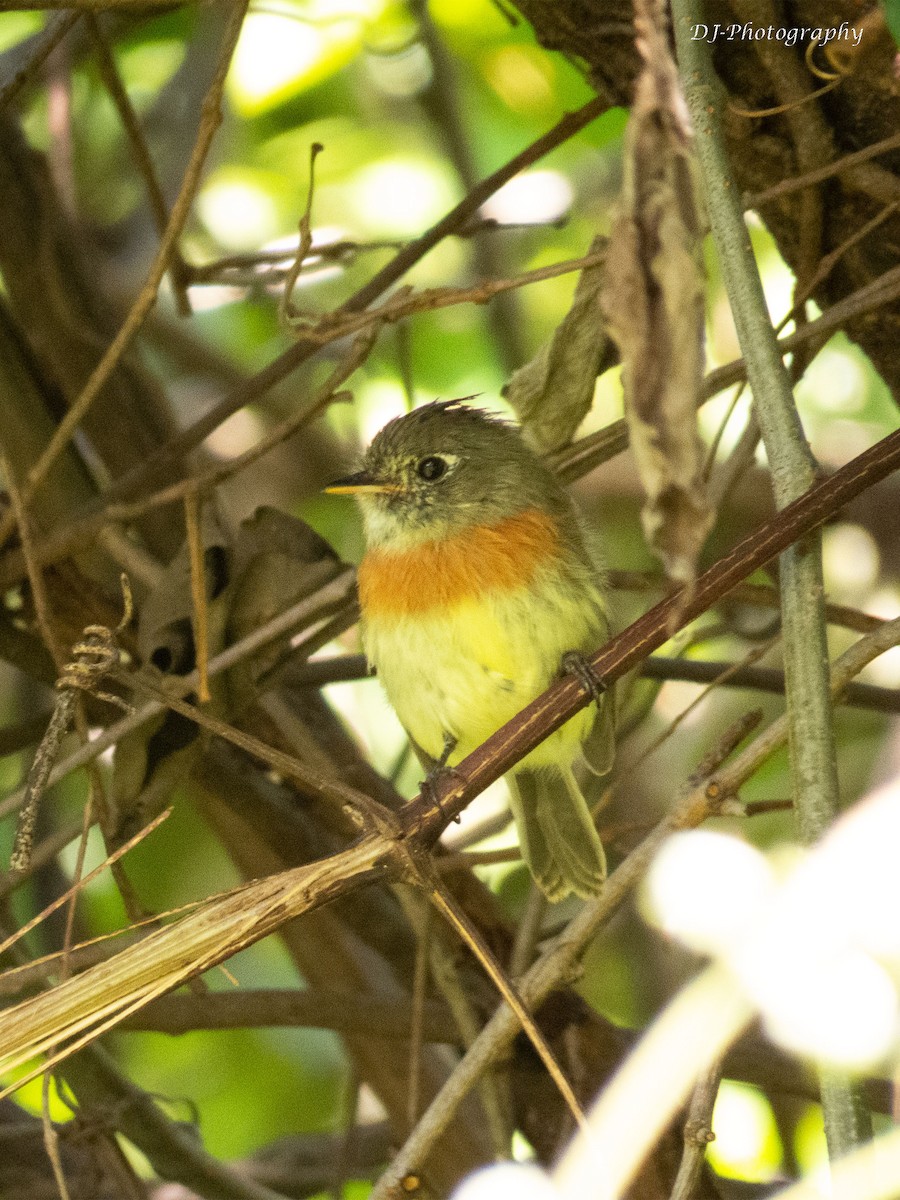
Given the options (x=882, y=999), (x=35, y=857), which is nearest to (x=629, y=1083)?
(x=882, y=999)

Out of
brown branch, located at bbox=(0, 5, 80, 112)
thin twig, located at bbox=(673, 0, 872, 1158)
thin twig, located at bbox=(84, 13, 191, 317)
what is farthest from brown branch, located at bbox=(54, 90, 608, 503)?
thin twig, located at bbox=(673, 0, 872, 1158)

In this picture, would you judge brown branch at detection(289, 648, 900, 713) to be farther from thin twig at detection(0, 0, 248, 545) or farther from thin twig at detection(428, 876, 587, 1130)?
thin twig at detection(428, 876, 587, 1130)

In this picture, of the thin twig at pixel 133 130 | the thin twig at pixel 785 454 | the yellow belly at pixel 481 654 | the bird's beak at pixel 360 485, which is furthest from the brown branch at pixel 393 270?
the thin twig at pixel 785 454

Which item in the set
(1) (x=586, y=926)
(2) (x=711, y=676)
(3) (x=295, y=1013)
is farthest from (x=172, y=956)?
(2) (x=711, y=676)

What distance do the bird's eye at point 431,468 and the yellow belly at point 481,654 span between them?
50 cm

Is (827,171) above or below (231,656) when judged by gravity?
above

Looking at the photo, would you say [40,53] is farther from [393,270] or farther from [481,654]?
[481,654]

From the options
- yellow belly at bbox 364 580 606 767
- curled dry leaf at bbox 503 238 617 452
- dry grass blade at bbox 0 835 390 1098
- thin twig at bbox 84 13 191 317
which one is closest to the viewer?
dry grass blade at bbox 0 835 390 1098

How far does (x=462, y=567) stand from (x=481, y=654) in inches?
9.1

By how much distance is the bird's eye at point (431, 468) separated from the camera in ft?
13.0

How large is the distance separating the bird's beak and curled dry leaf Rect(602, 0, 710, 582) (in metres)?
2.39

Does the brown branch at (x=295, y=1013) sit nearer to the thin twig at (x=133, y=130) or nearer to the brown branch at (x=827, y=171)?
the thin twig at (x=133, y=130)

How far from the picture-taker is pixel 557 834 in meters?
3.82

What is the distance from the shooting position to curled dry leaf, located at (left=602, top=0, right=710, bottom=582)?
147 centimetres
